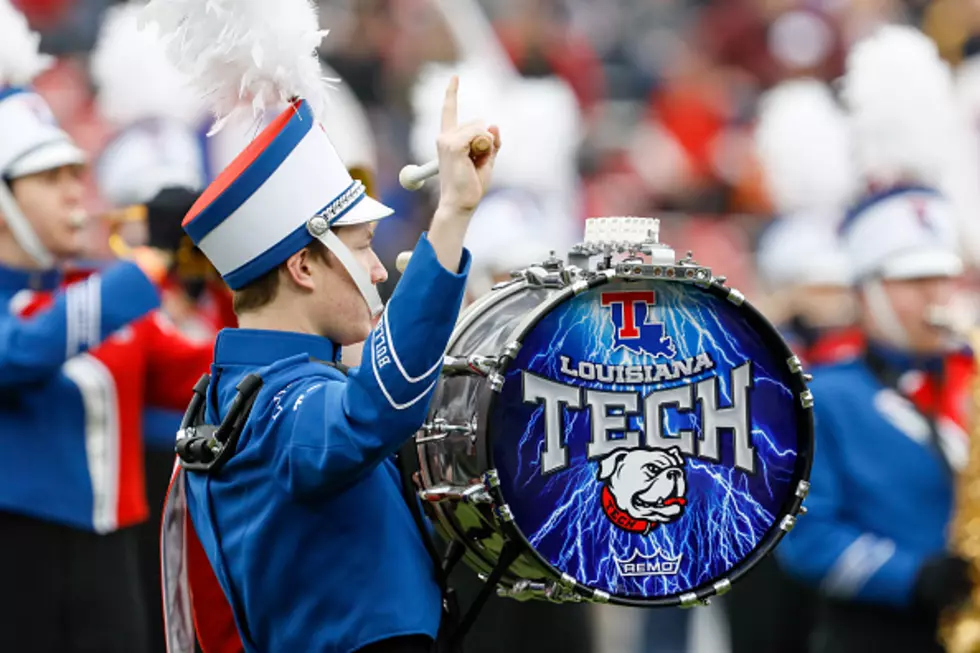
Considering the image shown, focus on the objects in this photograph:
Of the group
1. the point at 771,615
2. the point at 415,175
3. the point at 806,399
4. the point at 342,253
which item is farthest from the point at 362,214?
the point at 771,615

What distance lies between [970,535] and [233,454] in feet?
9.12

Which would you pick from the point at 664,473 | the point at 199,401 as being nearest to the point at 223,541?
the point at 199,401

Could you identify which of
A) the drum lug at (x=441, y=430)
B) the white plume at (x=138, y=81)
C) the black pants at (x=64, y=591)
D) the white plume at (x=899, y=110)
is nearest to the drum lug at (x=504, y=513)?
the drum lug at (x=441, y=430)

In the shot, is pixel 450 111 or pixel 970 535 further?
pixel 970 535

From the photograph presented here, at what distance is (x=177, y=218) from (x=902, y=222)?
7.60 feet

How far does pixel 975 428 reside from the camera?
490 cm

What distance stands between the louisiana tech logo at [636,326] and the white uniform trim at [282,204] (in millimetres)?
528

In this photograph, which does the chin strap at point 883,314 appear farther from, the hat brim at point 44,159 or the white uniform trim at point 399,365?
the white uniform trim at point 399,365

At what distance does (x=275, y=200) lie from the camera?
290 centimetres

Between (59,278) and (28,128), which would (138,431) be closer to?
(59,278)

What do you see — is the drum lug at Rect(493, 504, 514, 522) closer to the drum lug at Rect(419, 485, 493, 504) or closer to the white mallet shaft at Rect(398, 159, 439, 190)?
the drum lug at Rect(419, 485, 493, 504)

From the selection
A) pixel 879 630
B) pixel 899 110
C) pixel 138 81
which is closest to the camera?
pixel 879 630

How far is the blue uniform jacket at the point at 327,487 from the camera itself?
8.52 ft

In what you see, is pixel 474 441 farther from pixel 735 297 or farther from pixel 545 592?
pixel 735 297
